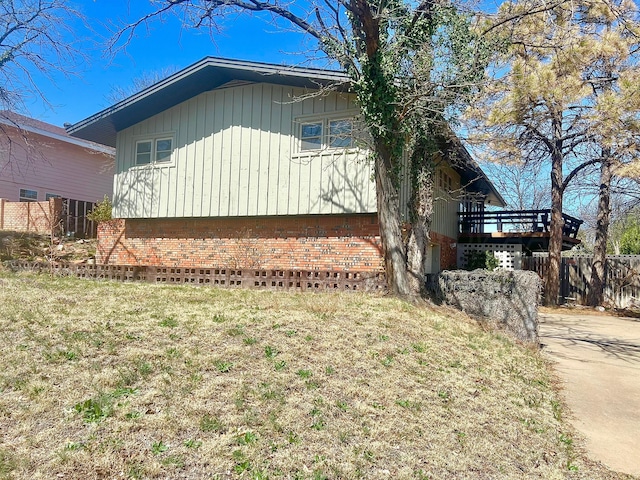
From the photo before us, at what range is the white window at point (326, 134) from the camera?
406 inches

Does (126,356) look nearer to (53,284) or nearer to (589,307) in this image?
(53,284)

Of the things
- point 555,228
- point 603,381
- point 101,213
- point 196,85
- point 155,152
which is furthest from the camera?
point 555,228

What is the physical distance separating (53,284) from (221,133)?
17.3 feet

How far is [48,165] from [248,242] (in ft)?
40.8

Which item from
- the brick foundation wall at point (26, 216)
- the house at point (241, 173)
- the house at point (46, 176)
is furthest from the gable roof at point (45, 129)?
the house at point (241, 173)

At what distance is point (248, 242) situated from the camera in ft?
38.1

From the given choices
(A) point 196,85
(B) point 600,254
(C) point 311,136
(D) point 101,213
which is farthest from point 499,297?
(D) point 101,213

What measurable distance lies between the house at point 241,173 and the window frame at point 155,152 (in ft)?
0.10

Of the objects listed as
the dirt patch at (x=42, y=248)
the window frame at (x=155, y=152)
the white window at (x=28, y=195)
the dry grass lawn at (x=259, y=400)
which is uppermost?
the window frame at (x=155, y=152)

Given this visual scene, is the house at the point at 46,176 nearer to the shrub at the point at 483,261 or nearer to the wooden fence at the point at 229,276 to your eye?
the wooden fence at the point at 229,276

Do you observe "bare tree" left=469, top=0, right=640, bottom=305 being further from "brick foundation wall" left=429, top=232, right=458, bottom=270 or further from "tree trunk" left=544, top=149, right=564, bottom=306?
"brick foundation wall" left=429, top=232, right=458, bottom=270

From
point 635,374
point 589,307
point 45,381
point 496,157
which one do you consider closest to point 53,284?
point 45,381

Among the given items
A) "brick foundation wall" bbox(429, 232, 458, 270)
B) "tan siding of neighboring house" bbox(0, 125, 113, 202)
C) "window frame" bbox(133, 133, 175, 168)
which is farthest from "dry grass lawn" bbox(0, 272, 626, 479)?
"tan siding of neighboring house" bbox(0, 125, 113, 202)

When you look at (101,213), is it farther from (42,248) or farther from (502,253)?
(502,253)
